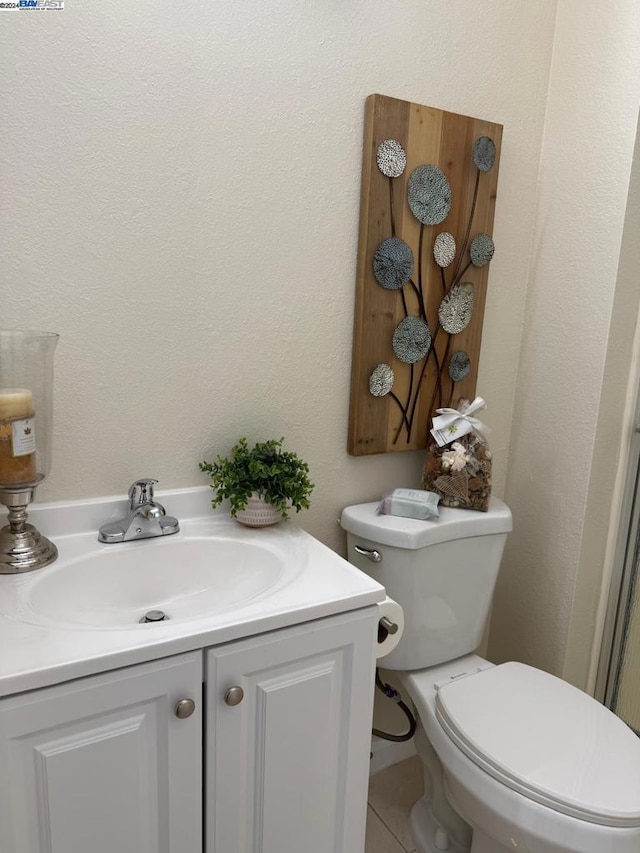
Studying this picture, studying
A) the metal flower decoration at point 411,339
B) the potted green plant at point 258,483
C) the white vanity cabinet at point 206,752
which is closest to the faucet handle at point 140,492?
the potted green plant at point 258,483

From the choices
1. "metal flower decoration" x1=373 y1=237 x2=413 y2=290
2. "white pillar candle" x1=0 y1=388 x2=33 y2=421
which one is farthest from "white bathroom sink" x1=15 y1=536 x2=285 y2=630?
"metal flower decoration" x1=373 y1=237 x2=413 y2=290

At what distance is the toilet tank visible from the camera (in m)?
1.42

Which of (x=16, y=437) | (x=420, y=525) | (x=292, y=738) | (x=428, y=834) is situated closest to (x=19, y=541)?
(x=16, y=437)

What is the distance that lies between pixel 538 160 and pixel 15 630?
163cm

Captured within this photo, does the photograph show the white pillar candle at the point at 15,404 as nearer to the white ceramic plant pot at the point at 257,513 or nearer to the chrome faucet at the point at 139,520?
the chrome faucet at the point at 139,520

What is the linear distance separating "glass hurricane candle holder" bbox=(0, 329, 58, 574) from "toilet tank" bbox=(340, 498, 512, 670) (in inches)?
26.9

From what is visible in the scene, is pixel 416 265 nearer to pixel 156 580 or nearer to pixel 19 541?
pixel 156 580

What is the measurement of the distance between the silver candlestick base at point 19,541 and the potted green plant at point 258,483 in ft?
1.11

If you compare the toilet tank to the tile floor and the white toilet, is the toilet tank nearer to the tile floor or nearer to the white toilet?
the white toilet

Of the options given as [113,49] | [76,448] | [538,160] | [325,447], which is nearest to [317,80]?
[113,49]

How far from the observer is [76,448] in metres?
1.22

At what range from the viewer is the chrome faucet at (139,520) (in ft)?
3.98

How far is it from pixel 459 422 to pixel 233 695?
0.86 meters

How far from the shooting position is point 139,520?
122 centimetres
